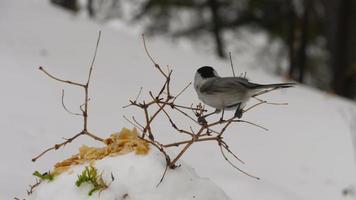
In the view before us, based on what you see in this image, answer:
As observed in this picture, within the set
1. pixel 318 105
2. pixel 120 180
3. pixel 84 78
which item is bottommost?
pixel 318 105

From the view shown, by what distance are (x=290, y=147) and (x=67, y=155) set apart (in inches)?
99.0

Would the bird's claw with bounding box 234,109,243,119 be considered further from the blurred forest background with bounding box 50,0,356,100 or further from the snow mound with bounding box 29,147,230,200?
the blurred forest background with bounding box 50,0,356,100

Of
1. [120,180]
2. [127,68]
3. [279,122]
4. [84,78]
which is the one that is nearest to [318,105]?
[279,122]


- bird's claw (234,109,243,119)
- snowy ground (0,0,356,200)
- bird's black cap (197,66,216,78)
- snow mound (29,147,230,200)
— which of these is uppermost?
bird's black cap (197,66,216,78)

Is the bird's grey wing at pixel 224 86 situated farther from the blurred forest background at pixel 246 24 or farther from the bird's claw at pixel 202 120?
the blurred forest background at pixel 246 24

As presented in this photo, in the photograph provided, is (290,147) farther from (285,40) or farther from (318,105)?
(285,40)

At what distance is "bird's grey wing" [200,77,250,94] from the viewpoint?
7.84 ft

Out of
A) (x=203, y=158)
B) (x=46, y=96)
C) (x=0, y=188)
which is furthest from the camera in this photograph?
(x=46, y=96)

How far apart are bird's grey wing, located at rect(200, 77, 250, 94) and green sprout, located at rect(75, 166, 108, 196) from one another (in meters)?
0.49

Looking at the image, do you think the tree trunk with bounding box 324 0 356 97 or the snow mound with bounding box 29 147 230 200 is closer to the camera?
the snow mound with bounding box 29 147 230 200

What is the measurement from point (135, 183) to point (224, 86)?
47 centimetres

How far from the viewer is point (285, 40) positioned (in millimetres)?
13156

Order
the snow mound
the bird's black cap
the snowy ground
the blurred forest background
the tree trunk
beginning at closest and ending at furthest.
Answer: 1. the snow mound
2. the bird's black cap
3. the snowy ground
4. the tree trunk
5. the blurred forest background

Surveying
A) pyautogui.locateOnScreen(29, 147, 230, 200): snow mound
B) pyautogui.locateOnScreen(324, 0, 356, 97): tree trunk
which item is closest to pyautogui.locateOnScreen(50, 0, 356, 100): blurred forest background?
pyautogui.locateOnScreen(324, 0, 356, 97): tree trunk
